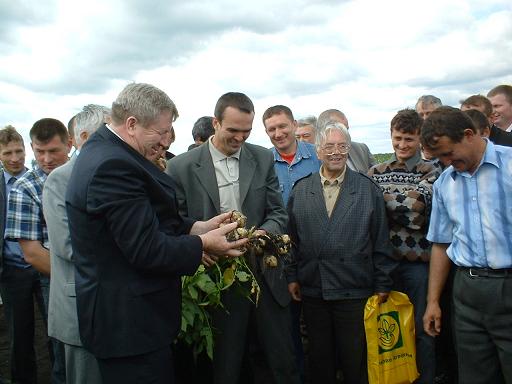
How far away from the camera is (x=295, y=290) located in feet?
12.9

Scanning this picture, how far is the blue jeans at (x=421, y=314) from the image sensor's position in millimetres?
3820

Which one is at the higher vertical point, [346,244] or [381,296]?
[346,244]

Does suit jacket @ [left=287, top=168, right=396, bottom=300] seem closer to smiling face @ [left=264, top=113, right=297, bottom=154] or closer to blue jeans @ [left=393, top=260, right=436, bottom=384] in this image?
blue jeans @ [left=393, top=260, right=436, bottom=384]

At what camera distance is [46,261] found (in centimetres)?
339

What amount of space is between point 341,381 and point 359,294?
1349mm

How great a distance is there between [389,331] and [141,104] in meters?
2.62

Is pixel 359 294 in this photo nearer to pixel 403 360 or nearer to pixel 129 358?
pixel 403 360

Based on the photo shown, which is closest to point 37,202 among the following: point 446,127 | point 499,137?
point 446,127

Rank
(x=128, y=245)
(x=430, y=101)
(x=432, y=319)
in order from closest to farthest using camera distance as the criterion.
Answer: (x=128, y=245) → (x=432, y=319) → (x=430, y=101)

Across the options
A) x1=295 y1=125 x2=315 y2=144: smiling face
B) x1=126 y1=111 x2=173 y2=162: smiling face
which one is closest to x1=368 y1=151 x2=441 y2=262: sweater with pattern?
x1=126 y1=111 x2=173 y2=162: smiling face

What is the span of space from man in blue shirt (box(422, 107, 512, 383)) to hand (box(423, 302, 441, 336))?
1.01ft

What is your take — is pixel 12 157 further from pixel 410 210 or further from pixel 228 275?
pixel 410 210

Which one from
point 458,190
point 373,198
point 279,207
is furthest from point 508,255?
point 279,207

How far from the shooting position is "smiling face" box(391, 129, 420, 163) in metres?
4.02
